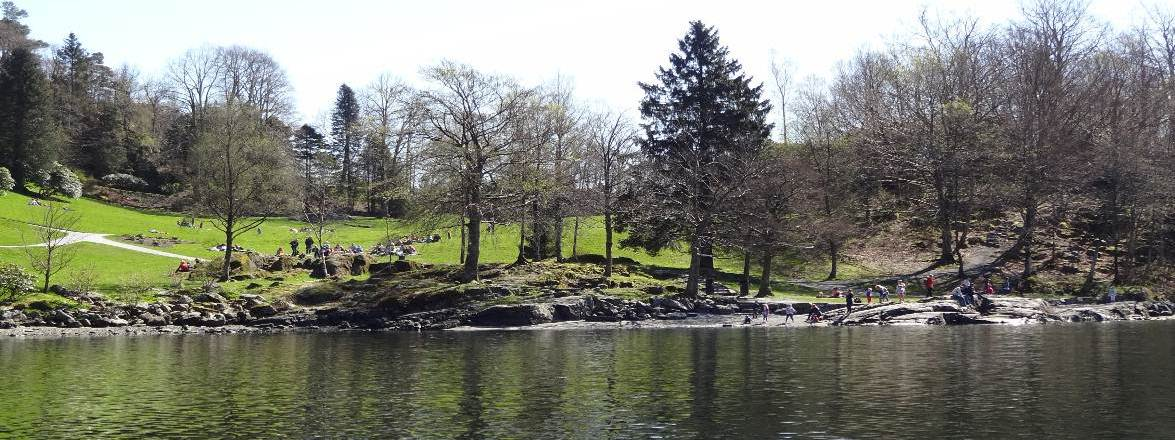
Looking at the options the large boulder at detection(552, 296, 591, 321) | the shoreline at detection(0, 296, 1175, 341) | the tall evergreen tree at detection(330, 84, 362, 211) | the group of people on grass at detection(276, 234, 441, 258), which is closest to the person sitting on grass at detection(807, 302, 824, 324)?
the shoreline at detection(0, 296, 1175, 341)

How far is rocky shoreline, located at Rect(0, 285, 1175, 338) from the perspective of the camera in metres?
48.9

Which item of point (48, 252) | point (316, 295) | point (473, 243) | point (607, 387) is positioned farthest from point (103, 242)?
point (607, 387)

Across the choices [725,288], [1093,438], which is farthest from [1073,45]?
[1093,438]

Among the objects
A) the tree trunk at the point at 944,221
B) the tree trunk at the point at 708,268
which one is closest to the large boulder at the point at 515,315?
the tree trunk at the point at 708,268

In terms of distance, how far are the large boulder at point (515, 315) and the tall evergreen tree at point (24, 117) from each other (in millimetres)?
55228

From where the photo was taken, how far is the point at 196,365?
33594mm

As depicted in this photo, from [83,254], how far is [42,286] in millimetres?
8806

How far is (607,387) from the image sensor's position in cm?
2739

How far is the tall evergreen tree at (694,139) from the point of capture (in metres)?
57.9

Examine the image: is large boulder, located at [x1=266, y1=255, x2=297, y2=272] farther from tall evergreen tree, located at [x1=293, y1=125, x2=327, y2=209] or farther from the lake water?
tall evergreen tree, located at [x1=293, y1=125, x2=327, y2=209]

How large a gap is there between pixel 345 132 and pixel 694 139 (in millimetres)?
58909

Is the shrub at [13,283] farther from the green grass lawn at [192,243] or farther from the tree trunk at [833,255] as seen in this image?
the tree trunk at [833,255]

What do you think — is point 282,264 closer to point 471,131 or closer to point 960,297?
point 471,131

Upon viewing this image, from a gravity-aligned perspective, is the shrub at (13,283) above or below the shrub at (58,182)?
below
